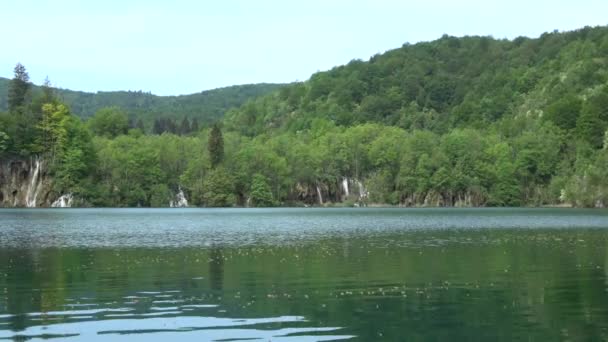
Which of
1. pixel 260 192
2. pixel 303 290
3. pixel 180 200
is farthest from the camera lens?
pixel 180 200

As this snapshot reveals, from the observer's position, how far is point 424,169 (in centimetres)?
17962

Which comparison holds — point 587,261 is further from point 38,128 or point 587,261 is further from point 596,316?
Answer: point 38,128

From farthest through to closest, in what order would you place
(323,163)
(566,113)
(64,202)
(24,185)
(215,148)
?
(323,163)
(566,113)
(215,148)
(64,202)
(24,185)

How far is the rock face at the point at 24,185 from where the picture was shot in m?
160

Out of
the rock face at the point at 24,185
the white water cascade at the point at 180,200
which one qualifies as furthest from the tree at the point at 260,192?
the rock face at the point at 24,185

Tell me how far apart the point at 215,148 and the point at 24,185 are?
41776 millimetres

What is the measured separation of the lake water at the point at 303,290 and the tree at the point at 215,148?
125m

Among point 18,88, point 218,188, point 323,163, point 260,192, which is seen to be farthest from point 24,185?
point 323,163

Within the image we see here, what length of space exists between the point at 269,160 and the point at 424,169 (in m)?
35.2

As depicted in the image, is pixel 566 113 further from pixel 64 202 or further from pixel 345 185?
pixel 64 202

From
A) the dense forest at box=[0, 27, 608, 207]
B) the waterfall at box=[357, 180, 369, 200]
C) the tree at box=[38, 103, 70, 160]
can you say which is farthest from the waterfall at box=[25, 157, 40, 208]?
the waterfall at box=[357, 180, 369, 200]

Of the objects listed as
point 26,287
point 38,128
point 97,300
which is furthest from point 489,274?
point 38,128

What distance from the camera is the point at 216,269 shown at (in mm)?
38406

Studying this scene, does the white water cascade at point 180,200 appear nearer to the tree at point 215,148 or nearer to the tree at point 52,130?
the tree at point 215,148
